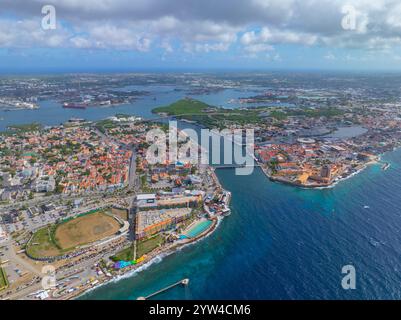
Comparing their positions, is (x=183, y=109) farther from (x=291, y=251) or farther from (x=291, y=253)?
(x=291, y=253)

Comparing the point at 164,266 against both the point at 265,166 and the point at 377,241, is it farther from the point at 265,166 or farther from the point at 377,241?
the point at 265,166

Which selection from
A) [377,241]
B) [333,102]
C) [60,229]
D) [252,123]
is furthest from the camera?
[333,102]

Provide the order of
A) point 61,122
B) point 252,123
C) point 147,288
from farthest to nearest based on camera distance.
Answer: point 61,122, point 252,123, point 147,288

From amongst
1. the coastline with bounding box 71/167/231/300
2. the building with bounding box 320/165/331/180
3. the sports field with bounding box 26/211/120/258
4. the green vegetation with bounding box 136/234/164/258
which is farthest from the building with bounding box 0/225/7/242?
the building with bounding box 320/165/331/180

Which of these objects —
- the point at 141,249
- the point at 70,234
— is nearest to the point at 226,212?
the point at 141,249

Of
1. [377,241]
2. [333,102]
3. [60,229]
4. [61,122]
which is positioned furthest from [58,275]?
[333,102]

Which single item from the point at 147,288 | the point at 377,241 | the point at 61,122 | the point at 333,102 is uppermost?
the point at 333,102
